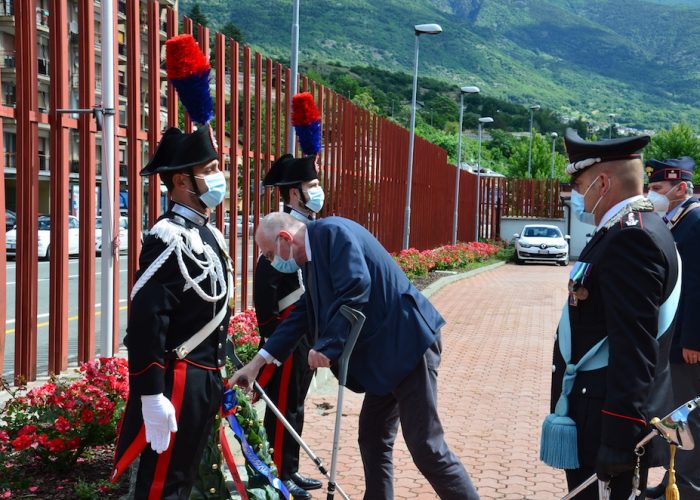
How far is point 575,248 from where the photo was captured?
42.3 metres

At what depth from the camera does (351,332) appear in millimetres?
4043

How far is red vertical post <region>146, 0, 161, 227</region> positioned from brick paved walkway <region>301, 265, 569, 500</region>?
103 inches

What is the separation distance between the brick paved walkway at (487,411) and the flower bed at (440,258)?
542 centimetres

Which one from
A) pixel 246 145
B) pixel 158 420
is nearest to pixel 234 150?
pixel 246 145

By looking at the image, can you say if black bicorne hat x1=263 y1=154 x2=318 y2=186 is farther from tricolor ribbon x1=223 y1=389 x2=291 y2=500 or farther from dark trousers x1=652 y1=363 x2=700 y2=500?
dark trousers x1=652 y1=363 x2=700 y2=500

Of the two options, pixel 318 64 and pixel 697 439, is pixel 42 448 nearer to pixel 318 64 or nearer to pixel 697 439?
pixel 697 439

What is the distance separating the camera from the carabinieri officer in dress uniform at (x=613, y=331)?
314 cm

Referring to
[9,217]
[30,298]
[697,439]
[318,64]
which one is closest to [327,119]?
[30,298]

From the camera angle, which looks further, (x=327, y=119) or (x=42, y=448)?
(x=327, y=119)

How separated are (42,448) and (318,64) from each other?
603 ft

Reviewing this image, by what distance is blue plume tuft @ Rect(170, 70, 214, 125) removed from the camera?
14.4 feet

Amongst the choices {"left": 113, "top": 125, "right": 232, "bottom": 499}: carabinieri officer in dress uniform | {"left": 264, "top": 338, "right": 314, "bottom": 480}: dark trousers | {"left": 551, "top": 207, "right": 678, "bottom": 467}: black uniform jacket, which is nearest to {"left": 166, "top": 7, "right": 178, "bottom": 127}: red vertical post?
{"left": 264, "top": 338, "right": 314, "bottom": 480}: dark trousers

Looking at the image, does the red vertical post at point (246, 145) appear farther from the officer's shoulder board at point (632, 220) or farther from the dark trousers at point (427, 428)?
the officer's shoulder board at point (632, 220)

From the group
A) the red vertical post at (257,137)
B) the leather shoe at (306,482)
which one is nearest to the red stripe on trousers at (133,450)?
the leather shoe at (306,482)
